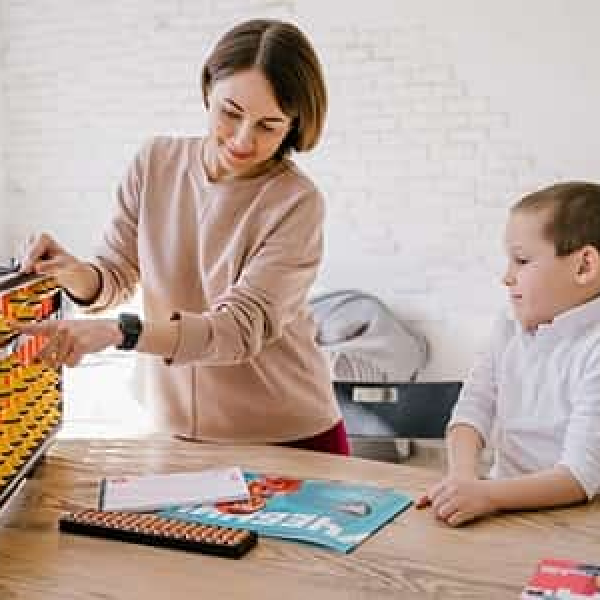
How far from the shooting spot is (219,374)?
85.5 inches

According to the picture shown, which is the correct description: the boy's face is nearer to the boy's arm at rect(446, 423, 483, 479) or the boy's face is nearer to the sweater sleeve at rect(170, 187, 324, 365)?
the boy's arm at rect(446, 423, 483, 479)

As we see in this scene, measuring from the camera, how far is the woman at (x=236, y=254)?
6.86ft

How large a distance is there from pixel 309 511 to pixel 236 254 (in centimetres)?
57

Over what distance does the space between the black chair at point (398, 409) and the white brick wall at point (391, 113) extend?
1.29 meters

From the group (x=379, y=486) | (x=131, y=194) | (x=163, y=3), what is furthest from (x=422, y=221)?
(x=379, y=486)

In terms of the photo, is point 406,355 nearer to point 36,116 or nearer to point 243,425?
point 36,116

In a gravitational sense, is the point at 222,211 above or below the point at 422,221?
above

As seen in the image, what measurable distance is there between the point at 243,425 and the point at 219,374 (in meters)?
0.10

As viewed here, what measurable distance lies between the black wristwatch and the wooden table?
0.80ft

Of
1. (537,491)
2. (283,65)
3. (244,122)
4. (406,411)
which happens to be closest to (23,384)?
(244,122)

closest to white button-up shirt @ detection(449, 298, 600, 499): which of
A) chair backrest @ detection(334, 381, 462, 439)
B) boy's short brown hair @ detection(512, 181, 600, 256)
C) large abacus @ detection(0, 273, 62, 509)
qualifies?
boy's short brown hair @ detection(512, 181, 600, 256)

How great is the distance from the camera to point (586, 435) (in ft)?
5.95

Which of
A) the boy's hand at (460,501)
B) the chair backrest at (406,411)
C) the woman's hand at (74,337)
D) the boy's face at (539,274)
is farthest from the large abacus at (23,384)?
the chair backrest at (406,411)

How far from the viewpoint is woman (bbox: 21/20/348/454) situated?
82.4 inches
